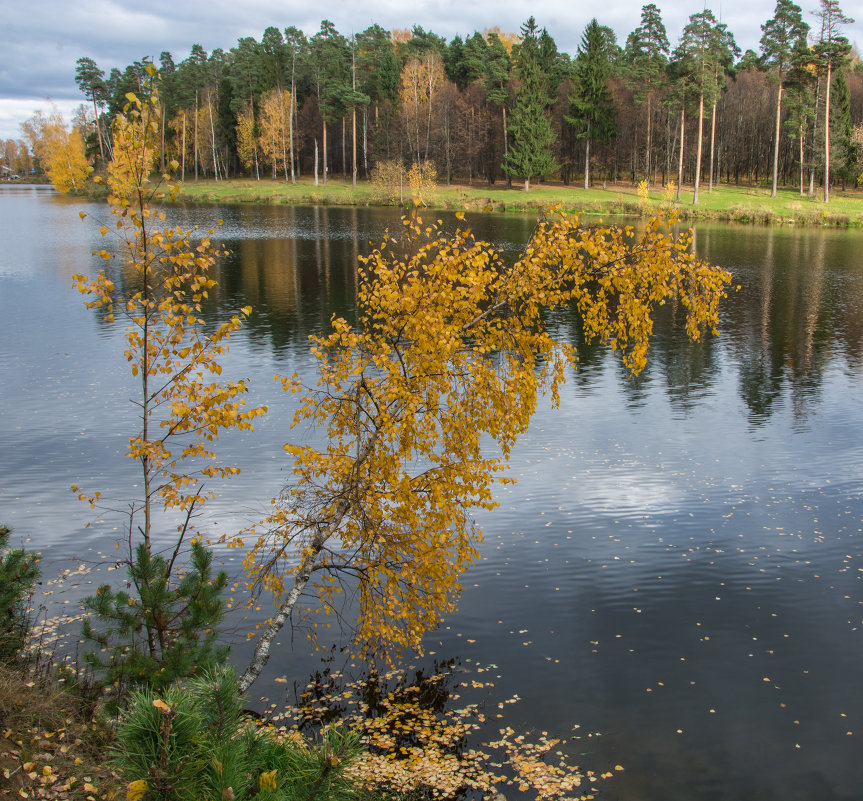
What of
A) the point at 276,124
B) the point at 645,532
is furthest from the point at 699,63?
the point at 645,532

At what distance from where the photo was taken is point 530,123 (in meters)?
82.2

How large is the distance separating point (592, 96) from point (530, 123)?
31.2 feet

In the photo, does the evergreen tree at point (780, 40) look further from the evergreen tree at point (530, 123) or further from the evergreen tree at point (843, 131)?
the evergreen tree at point (530, 123)

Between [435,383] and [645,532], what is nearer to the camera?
[435,383]

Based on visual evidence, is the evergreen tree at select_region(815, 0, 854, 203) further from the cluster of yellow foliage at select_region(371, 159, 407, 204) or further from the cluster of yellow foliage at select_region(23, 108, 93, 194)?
the cluster of yellow foliage at select_region(23, 108, 93, 194)

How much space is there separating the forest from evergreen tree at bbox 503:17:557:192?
181 millimetres

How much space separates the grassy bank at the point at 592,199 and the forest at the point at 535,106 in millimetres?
2496

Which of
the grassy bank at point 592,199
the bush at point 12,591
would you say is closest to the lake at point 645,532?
the bush at point 12,591

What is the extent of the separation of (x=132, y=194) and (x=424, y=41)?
354 ft

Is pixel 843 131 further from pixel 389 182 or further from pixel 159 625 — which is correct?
pixel 159 625

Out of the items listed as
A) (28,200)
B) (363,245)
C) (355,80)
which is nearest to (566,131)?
(355,80)

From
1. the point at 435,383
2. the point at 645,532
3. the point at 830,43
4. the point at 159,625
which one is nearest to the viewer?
the point at 159,625

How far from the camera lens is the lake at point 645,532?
9.69m

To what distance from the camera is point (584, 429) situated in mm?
20547
